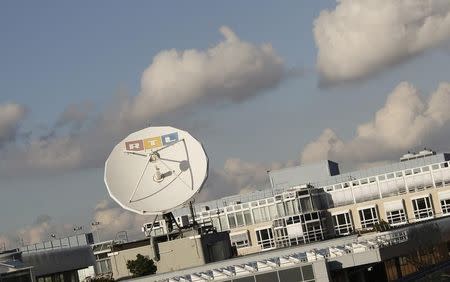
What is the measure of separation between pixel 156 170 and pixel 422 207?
82431 mm

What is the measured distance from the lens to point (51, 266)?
10819cm

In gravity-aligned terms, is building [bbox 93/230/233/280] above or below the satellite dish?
below

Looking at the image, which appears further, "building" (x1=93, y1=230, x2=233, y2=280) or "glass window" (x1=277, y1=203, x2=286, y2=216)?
"glass window" (x1=277, y1=203, x2=286, y2=216)

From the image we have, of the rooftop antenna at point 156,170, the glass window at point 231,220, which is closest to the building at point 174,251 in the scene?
the rooftop antenna at point 156,170

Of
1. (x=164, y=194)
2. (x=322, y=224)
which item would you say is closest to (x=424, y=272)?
(x=164, y=194)

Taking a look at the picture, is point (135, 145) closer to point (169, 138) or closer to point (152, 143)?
point (152, 143)

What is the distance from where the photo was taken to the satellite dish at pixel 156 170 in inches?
4414

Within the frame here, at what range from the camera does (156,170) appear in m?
115

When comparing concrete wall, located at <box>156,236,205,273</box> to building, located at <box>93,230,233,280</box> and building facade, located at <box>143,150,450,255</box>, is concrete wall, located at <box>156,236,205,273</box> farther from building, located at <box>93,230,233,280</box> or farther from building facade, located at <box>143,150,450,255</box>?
building facade, located at <box>143,150,450,255</box>

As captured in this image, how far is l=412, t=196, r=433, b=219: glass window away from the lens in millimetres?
180625

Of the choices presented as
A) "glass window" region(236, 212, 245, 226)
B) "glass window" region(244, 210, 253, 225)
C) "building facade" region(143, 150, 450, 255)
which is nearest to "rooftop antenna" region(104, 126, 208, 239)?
"building facade" region(143, 150, 450, 255)

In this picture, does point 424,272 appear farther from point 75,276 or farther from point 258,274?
point 75,276

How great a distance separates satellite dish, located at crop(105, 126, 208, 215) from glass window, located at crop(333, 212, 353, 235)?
78601 mm

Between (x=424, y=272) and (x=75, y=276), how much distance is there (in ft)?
156
